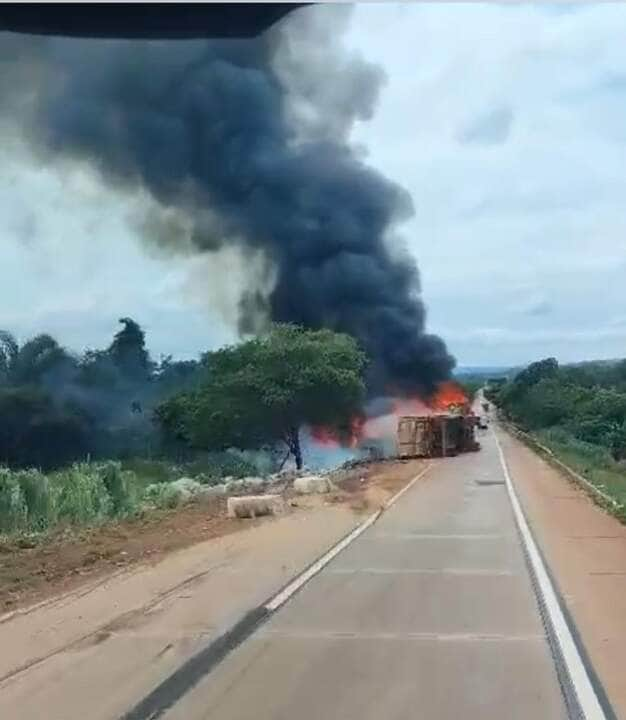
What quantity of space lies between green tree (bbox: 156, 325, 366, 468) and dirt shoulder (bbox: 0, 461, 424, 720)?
13.3 m

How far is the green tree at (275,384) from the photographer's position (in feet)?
112

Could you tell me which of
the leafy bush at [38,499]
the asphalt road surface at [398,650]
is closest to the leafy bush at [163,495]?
the leafy bush at [38,499]

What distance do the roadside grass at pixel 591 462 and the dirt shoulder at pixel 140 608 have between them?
23.3ft

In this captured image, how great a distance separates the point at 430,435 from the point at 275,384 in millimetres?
13412

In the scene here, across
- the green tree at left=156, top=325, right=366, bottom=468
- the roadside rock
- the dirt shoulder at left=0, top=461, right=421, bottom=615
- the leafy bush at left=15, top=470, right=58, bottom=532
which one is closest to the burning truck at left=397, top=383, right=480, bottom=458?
the green tree at left=156, top=325, right=366, bottom=468

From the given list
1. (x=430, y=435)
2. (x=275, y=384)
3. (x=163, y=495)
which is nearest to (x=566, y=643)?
(x=163, y=495)

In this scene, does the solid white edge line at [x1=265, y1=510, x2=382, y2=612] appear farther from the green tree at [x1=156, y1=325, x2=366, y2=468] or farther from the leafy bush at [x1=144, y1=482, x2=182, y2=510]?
the green tree at [x1=156, y1=325, x2=366, y2=468]

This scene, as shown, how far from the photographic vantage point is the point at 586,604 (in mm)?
11141

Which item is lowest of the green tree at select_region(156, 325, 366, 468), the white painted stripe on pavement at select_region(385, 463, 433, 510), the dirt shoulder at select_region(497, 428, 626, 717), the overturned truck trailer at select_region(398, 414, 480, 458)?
the dirt shoulder at select_region(497, 428, 626, 717)

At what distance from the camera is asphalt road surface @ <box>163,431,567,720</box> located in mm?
6895

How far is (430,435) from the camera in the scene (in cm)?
4725

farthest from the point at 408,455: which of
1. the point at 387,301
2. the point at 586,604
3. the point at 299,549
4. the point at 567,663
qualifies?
the point at 567,663

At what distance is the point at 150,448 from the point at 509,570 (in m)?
16.2

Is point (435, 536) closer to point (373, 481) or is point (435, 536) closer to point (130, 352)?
point (130, 352)
